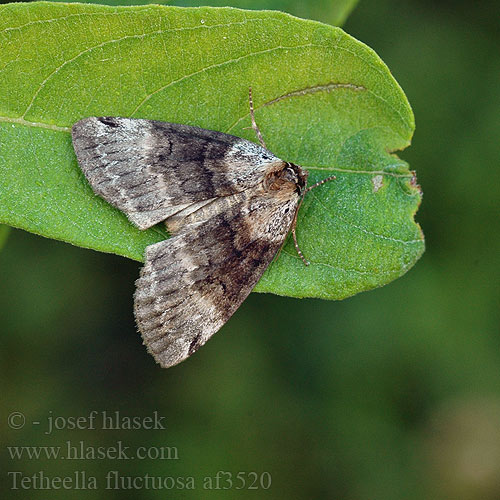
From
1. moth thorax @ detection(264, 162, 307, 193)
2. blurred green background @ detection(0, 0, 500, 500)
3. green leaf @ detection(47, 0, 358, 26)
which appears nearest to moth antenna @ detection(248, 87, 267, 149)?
moth thorax @ detection(264, 162, 307, 193)

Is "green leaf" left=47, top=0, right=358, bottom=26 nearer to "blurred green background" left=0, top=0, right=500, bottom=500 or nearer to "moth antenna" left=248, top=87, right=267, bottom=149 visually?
"moth antenna" left=248, top=87, right=267, bottom=149

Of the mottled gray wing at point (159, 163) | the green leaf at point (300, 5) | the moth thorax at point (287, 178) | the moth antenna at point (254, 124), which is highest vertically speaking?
the green leaf at point (300, 5)

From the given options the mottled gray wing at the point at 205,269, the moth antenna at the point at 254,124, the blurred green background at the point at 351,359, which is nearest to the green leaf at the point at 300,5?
the moth antenna at the point at 254,124

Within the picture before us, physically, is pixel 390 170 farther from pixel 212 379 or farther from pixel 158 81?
pixel 212 379

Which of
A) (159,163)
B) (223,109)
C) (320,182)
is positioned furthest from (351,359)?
(223,109)

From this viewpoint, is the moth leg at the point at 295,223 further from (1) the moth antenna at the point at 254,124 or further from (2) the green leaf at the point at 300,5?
(2) the green leaf at the point at 300,5

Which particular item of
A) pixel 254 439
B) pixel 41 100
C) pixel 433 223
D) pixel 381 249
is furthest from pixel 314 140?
pixel 254 439
